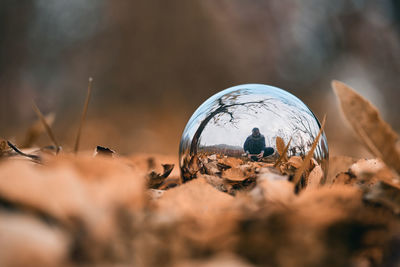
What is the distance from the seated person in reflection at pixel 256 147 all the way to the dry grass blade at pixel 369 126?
243 mm

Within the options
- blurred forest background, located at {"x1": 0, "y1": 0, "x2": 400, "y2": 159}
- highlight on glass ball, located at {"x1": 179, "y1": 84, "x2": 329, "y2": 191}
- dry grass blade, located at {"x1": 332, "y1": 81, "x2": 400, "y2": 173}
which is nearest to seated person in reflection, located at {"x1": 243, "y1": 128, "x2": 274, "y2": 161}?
highlight on glass ball, located at {"x1": 179, "y1": 84, "x2": 329, "y2": 191}

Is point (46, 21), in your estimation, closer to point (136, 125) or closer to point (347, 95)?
point (136, 125)

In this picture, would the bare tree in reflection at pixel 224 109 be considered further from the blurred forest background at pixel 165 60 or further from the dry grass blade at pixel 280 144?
the blurred forest background at pixel 165 60

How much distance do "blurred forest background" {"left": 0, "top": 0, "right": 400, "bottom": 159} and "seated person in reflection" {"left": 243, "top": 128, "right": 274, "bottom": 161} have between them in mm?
3261

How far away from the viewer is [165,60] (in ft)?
17.2

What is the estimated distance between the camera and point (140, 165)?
1030mm

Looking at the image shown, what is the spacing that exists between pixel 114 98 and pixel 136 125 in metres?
0.71

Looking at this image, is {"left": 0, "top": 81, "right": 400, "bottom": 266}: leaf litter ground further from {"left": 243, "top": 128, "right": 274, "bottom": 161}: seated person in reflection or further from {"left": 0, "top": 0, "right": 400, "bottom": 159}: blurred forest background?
{"left": 0, "top": 0, "right": 400, "bottom": 159}: blurred forest background

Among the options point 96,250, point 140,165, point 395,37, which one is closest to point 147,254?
point 96,250

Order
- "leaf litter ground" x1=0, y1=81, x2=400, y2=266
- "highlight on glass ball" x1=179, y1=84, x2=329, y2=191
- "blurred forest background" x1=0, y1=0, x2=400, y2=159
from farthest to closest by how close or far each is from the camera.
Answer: "blurred forest background" x1=0, y1=0, x2=400, y2=159
"highlight on glass ball" x1=179, y1=84, x2=329, y2=191
"leaf litter ground" x1=0, y1=81, x2=400, y2=266

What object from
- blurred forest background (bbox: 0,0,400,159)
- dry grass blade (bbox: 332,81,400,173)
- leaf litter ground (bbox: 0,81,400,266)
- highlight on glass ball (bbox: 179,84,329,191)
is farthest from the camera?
blurred forest background (bbox: 0,0,400,159)

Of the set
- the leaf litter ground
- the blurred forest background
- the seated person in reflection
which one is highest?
the blurred forest background

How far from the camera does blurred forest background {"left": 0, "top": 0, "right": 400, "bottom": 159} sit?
181 inches

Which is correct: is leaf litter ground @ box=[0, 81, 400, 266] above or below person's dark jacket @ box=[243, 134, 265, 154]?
below
